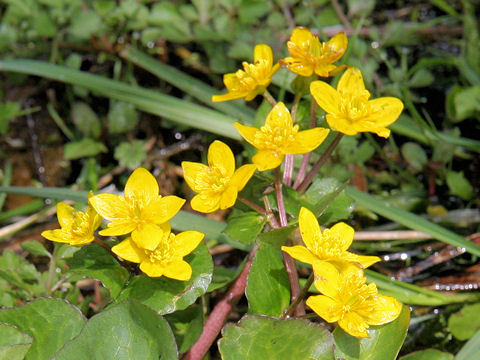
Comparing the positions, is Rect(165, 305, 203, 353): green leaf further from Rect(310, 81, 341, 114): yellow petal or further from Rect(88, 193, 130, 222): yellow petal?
Rect(310, 81, 341, 114): yellow petal

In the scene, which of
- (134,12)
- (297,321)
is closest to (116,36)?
(134,12)

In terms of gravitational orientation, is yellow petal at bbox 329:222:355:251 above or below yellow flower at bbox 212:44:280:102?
below

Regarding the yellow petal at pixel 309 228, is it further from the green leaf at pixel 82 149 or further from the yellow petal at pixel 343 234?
the green leaf at pixel 82 149

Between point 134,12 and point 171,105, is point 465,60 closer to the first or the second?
point 171,105

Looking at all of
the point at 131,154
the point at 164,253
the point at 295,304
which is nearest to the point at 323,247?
the point at 295,304

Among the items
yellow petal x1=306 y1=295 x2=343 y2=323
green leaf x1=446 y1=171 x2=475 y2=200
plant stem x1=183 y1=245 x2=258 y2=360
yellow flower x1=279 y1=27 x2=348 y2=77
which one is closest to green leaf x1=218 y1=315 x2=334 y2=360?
yellow petal x1=306 y1=295 x2=343 y2=323

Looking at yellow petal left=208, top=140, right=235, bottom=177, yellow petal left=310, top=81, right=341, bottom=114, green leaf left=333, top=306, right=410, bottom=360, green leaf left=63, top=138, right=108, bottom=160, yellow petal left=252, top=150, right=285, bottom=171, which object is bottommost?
green leaf left=63, top=138, right=108, bottom=160
